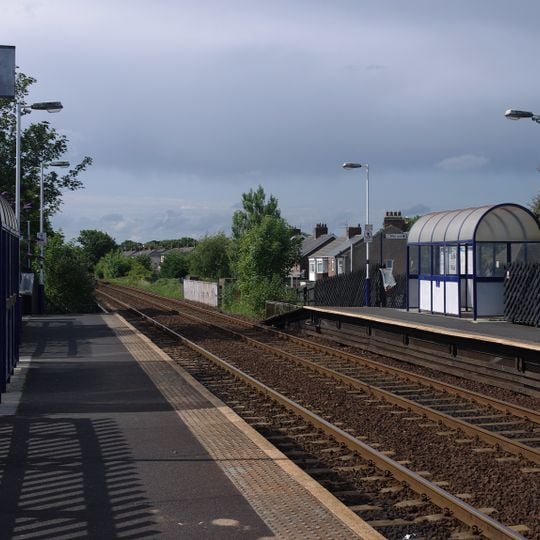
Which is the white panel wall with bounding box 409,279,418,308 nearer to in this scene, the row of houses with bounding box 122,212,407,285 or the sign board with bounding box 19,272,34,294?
the sign board with bounding box 19,272,34,294

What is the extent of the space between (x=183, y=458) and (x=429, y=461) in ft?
8.38

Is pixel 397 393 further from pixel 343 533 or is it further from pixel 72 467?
pixel 343 533

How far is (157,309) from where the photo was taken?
3966 cm

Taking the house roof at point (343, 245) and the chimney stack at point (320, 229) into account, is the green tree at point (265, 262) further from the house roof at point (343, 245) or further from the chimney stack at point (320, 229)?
the chimney stack at point (320, 229)

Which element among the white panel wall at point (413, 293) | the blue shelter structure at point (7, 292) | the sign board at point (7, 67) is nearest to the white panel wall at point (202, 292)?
the white panel wall at point (413, 293)

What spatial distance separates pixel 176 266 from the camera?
284 feet

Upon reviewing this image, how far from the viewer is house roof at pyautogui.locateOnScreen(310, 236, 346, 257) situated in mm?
78194

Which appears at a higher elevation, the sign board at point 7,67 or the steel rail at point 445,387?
the sign board at point 7,67

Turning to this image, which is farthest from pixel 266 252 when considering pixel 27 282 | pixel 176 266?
pixel 176 266

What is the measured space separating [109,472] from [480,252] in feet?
41.3

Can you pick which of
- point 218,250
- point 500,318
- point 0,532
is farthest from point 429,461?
point 218,250

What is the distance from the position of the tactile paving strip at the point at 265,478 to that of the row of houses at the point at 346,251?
46462mm

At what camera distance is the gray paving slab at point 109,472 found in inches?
228

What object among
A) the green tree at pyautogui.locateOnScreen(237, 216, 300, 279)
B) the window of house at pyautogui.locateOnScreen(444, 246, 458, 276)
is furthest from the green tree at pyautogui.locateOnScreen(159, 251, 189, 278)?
the window of house at pyautogui.locateOnScreen(444, 246, 458, 276)
